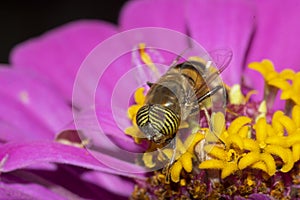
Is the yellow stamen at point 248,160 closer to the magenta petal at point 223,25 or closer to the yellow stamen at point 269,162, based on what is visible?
the yellow stamen at point 269,162

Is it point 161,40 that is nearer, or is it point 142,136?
point 142,136

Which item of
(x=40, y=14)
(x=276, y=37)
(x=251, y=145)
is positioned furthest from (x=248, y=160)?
(x=40, y=14)

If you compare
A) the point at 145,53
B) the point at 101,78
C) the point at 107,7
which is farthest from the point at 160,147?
the point at 107,7

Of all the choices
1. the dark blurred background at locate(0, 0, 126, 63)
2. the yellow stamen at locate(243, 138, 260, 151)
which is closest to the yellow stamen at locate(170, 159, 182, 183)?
the yellow stamen at locate(243, 138, 260, 151)

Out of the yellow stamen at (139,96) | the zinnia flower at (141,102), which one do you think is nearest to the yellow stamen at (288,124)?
the zinnia flower at (141,102)

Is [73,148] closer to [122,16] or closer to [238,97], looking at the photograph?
[238,97]

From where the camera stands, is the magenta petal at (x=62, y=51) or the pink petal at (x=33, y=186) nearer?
the pink petal at (x=33, y=186)
